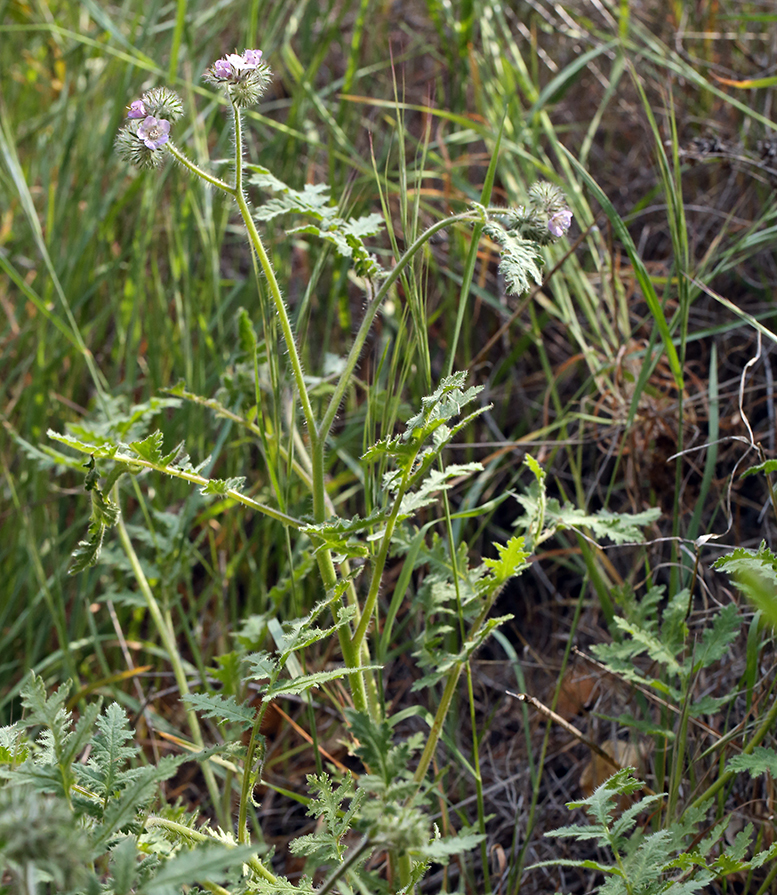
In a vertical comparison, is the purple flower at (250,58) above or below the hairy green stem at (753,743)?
above

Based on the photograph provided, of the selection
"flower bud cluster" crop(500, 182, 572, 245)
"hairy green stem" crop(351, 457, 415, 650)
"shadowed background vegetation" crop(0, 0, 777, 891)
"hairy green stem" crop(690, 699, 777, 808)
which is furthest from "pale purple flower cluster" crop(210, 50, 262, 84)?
"hairy green stem" crop(690, 699, 777, 808)

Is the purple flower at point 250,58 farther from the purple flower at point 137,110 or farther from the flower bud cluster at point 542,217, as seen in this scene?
the flower bud cluster at point 542,217

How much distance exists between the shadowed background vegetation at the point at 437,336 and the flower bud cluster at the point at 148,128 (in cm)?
37

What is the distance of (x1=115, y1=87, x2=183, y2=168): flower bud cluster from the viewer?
1328 mm

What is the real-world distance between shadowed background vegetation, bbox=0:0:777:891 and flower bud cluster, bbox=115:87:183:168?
37 centimetres

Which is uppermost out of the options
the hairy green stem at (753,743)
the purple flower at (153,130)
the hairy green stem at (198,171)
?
the purple flower at (153,130)

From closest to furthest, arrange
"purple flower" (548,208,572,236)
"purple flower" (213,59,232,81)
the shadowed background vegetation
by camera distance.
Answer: "purple flower" (213,59,232,81) < "purple flower" (548,208,572,236) < the shadowed background vegetation

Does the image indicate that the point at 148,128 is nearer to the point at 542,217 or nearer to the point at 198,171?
the point at 198,171

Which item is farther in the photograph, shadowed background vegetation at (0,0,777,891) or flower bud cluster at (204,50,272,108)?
shadowed background vegetation at (0,0,777,891)

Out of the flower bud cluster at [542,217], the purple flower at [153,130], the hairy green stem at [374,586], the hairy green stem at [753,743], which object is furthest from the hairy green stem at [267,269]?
the hairy green stem at [753,743]

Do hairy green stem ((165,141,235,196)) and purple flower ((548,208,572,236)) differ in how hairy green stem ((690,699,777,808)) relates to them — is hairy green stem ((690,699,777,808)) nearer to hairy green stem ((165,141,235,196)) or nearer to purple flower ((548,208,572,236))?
purple flower ((548,208,572,236))

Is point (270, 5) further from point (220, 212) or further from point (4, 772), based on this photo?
point (4, 772)

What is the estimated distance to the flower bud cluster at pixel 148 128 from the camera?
133 cm

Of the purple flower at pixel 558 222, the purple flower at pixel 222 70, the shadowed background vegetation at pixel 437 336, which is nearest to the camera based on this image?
the purple flower at pixel 222 70
